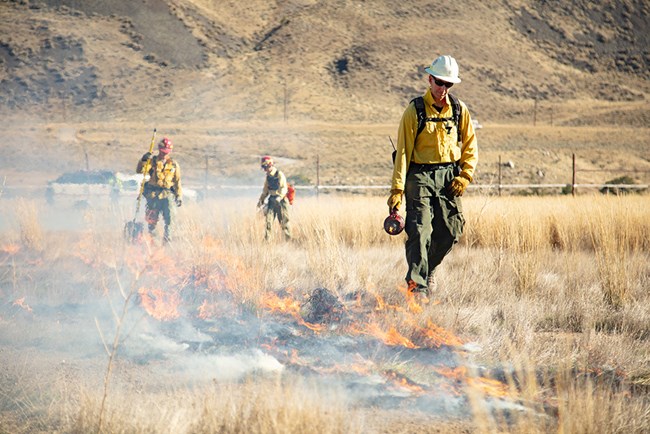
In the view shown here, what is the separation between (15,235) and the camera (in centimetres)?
1128

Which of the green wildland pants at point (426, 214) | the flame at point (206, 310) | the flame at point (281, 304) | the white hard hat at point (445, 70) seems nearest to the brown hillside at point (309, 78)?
the flame at point (281, 304)

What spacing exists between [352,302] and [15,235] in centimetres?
640

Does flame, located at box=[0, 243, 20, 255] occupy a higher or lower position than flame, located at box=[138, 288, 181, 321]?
higher

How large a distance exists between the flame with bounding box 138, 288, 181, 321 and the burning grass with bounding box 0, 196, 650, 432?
2 cm

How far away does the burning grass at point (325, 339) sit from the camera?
150 inches

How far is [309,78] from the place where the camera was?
215 feet

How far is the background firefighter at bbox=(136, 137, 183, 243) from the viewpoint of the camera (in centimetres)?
1080

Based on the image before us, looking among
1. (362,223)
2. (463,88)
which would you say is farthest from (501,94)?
(362,223)

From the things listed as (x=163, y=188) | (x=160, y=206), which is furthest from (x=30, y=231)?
(x=163, y=188)

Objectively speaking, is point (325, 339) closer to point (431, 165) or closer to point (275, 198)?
point (431, 165)

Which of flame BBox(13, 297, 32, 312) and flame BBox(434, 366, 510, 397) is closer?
flame BBox(434, 366, 510, 397)

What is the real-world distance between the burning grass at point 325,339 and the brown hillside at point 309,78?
27.4m

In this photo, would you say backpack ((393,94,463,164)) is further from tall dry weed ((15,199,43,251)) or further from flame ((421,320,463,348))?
tall dry weed ((15,199,43,251))

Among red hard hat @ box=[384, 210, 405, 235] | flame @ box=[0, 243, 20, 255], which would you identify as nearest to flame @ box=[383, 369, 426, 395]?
red hard hat @ box=[384, 210, 405, 235]
